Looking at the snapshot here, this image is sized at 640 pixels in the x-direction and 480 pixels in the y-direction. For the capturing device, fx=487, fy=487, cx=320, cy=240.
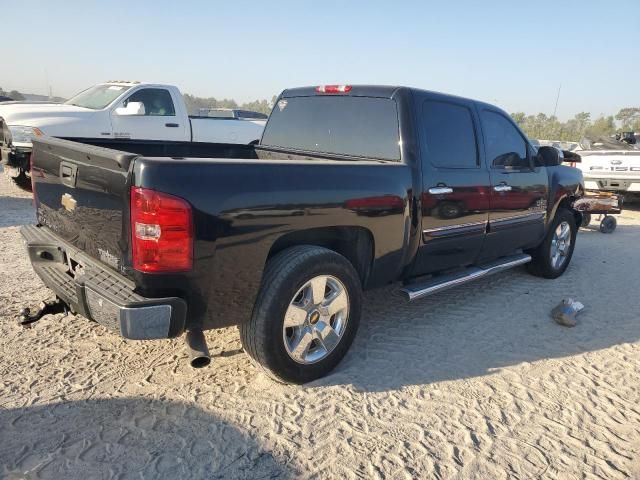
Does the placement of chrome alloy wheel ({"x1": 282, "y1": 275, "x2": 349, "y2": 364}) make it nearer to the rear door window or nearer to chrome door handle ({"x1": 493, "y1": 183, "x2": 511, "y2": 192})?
the rear door window

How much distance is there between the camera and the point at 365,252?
3.42 metres

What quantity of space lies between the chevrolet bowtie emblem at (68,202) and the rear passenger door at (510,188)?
331cm

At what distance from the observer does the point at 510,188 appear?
15.0 feet

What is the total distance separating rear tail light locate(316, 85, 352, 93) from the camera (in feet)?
13.4

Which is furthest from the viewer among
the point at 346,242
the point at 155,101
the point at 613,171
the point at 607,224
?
Answer: the point at 613,171

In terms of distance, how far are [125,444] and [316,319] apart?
1278 mm

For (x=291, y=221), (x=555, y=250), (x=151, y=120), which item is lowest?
(x=555, y=250)

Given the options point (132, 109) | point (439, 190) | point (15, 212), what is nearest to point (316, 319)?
point (439, 190)

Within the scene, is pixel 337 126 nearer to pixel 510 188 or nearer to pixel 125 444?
pixel 510 188

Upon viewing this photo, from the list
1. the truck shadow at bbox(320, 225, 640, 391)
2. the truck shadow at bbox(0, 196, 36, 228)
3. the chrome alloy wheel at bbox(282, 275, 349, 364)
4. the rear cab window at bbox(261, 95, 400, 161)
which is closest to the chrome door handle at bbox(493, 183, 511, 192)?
the truck shadow at bbox(320, 225, 640, 391)

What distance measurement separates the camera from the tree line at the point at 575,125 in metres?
43.1

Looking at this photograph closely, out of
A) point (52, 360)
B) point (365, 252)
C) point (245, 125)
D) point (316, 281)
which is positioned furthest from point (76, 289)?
point (245, 125)

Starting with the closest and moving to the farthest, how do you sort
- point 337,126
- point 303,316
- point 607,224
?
point 303,316 < point 337,126 < point 607,224

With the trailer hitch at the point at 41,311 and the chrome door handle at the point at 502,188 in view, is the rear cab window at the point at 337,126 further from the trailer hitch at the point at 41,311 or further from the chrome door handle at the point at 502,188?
the trailer hitch at the point at 41,311
